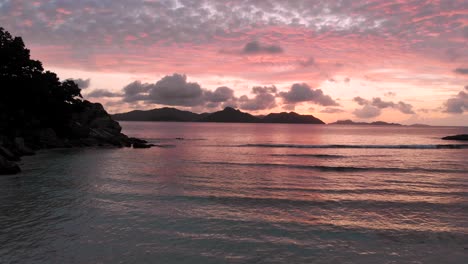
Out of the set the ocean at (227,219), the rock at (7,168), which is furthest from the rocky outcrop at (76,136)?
the ocean at (227,219)

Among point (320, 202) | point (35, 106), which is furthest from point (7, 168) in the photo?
point (35, 106)

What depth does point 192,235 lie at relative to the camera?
13055mm

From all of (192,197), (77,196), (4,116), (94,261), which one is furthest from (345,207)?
(4,116)

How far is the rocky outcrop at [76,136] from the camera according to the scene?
1603 inches

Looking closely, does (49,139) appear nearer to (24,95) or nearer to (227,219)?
(24,95)

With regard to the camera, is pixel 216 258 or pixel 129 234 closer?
pixel 216 258

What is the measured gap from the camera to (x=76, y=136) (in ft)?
197

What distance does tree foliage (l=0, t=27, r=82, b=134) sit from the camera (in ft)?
160

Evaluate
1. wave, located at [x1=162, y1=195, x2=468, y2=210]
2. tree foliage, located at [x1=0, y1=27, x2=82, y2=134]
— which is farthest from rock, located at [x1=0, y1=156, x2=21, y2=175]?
tree foliage, located at [x1=0, y1=27, x2=82, y2=134]

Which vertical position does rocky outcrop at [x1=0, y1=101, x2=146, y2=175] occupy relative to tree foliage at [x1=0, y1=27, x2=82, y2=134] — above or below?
below

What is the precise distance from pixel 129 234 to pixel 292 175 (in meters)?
20.7

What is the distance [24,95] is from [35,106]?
7.83ft

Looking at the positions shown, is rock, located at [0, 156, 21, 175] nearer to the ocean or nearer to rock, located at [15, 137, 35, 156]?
the ocean

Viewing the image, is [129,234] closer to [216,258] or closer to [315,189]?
[216,258]
